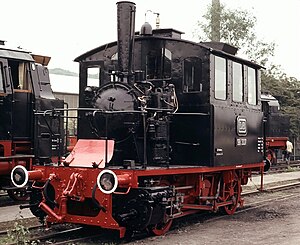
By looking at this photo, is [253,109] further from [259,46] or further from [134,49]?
[259,46]

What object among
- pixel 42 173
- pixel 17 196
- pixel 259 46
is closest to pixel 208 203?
pixel 42 173

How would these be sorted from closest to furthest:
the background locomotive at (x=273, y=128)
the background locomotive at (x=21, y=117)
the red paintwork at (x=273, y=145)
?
the background locomotive at (x=21, y=117) → the background locomotive at (x=273, y=128) → the red paintwork at (x=273, y=145)

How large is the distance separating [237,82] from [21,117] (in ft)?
17.9

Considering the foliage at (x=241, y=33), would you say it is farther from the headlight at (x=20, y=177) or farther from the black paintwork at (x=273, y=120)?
the headlight at (x=20, y=177)

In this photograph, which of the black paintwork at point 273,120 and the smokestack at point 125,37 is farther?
the black paintwork at point 273,120

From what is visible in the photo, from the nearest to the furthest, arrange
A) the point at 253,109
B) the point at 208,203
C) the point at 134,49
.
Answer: the point at 134,49 → the point at 208,203 → the point at 253,109

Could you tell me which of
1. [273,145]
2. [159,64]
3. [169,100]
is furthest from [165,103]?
[273,145]

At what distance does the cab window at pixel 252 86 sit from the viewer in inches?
442

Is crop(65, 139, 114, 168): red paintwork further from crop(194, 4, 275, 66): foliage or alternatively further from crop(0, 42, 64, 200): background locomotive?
crop(194, 4, 275, 66): foliage

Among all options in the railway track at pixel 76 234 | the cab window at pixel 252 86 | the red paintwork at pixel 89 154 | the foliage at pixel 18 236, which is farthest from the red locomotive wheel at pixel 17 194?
the cab window at pixel 252 86

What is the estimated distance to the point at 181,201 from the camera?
29.2 ft

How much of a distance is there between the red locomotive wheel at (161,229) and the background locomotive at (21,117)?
15.0 ft

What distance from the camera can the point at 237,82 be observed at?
10.6 metres

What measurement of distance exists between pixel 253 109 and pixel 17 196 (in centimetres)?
618
